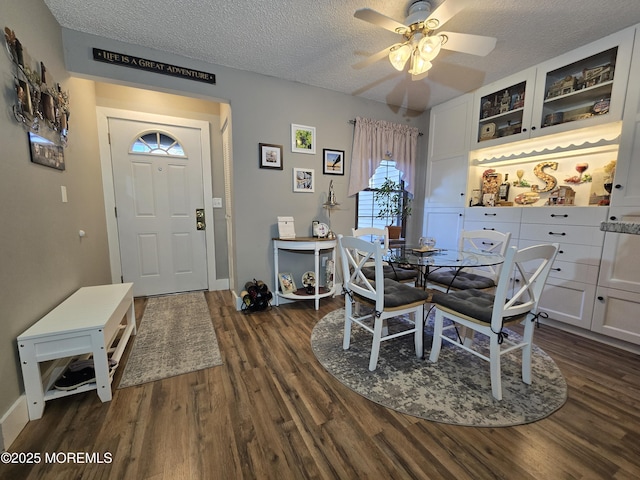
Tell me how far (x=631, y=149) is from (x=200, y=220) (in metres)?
4.20

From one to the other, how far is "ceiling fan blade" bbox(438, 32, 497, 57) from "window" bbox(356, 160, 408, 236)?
1.78 m

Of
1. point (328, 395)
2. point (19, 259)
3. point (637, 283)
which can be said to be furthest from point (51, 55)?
point (637, 283)

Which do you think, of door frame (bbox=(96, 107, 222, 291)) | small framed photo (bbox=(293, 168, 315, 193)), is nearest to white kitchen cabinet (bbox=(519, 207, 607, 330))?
small framed photo (bbox=(293, 168, 315, 193))

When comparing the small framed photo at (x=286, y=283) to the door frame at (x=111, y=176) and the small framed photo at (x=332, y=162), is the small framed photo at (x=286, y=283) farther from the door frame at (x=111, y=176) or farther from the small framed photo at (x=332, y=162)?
the small framed photo at (x=332, y=162)

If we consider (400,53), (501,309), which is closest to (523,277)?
(501,309)

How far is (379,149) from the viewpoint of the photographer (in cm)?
340

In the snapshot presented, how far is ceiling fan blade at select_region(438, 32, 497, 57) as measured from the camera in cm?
160

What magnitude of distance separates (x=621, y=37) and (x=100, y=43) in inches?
162

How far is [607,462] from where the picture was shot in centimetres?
115

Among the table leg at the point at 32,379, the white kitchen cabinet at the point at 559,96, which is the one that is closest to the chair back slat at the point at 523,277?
the white kitchen cabinet at the point at 559,96

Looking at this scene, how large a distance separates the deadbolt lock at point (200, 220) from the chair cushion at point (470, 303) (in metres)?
2.87

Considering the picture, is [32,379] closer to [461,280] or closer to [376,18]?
[376,18]

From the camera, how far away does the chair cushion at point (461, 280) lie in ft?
7.00

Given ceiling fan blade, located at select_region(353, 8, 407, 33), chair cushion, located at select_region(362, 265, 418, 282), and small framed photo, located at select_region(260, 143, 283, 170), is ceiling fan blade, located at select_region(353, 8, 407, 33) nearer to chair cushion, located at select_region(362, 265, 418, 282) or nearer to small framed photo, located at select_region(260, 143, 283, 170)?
small framed photo, located at select_region(260, 143, 283, 170)
